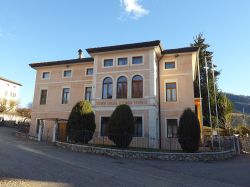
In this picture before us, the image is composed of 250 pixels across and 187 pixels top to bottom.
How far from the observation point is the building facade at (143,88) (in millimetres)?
Result: 19741

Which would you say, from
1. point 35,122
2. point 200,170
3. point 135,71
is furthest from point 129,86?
point 35,122

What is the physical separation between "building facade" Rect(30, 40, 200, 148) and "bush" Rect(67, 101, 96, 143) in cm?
211

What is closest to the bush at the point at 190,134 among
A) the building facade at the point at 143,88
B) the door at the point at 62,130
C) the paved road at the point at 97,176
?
the building facade at the point at 143,88

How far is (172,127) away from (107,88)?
6.96 metres

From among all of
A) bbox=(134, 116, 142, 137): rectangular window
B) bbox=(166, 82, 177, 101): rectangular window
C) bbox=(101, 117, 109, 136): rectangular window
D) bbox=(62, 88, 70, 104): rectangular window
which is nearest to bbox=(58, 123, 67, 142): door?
bbox=(62, 88, 70, 104): rectangular window

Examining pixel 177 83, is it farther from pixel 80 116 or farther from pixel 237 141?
pixel 80 116

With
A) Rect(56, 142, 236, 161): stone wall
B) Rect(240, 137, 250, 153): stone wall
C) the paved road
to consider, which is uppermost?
Rect(240, 137, 250, 153): stone wall

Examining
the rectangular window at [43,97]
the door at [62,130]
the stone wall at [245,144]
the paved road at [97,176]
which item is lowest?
the paved road at [97,176]

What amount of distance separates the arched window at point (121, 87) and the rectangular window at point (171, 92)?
4.26m

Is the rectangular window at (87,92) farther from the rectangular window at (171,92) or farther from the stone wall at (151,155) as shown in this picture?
the stone wall at (151,155)

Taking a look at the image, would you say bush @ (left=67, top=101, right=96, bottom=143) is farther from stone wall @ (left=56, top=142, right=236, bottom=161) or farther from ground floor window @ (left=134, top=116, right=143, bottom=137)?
ground floor window @ (left=134, top=116, right=143, bottom=137)

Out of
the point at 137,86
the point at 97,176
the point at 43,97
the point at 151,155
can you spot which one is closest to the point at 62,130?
the point at 43,97

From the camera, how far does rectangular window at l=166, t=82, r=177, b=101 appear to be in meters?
21.8

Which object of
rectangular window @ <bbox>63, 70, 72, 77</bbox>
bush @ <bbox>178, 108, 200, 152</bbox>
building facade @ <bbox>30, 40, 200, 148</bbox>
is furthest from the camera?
rectangular window @ <bbox>63, 70, 72, 77</bbox>
